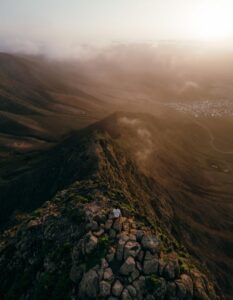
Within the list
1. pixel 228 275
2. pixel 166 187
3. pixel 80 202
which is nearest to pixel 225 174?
pixel 166 187

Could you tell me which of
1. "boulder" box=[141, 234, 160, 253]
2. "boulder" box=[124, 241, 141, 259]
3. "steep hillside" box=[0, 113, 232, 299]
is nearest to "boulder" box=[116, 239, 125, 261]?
"boulder" box=[124, 241, 141, 259]

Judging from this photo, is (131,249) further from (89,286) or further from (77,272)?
(77,272)

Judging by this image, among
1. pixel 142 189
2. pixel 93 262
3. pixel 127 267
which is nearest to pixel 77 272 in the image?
pixel 93 262

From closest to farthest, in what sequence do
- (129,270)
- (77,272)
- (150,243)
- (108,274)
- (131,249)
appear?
(108,274) < (129,270) < (77,272) < (131,249) < (150,243)

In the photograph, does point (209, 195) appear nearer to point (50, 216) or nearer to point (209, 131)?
point (50, 216)

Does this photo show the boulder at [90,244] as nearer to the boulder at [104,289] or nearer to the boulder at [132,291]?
the boulder at [104,289]
